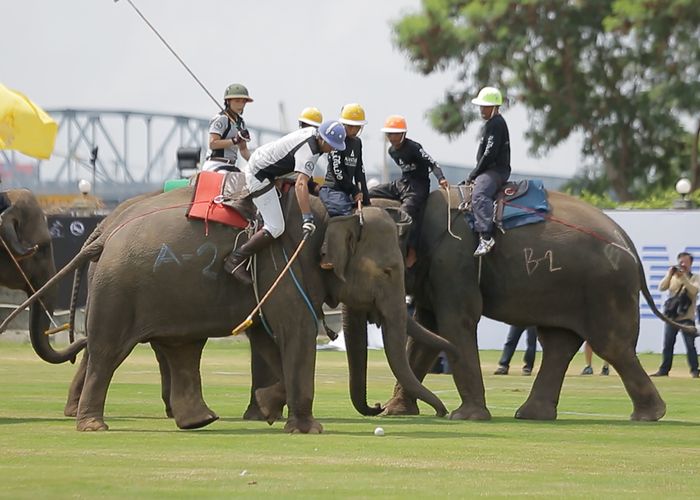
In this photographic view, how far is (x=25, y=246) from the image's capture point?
2519 centimetres

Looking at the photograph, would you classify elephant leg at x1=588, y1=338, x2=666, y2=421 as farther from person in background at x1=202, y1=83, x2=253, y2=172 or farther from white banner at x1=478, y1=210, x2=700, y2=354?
white banner at x1=478, y1=210, x2=700, y2=354

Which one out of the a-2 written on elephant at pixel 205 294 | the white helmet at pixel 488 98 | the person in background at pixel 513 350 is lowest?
the person in background at pixel 513 350

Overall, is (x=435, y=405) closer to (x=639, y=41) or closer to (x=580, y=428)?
(x=580, y=428)

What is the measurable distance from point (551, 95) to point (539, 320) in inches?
1751

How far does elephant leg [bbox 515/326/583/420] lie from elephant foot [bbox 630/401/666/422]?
903mm

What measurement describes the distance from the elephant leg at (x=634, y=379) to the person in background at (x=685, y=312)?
1060 cm

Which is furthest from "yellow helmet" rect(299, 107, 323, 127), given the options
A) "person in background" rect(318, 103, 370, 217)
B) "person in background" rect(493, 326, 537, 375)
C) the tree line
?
the tree line

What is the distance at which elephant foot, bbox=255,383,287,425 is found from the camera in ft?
66.9

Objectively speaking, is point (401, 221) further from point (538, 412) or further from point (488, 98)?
point (538, 412)

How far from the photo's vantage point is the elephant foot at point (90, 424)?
18.8 metres

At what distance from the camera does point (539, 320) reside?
22.0 metres

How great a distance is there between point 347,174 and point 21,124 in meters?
5.00

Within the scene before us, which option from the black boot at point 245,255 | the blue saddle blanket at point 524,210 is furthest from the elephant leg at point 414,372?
the black boot at point 245,255

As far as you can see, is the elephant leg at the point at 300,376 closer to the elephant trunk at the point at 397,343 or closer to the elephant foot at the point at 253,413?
the elephant trunk at the point at 397,343
